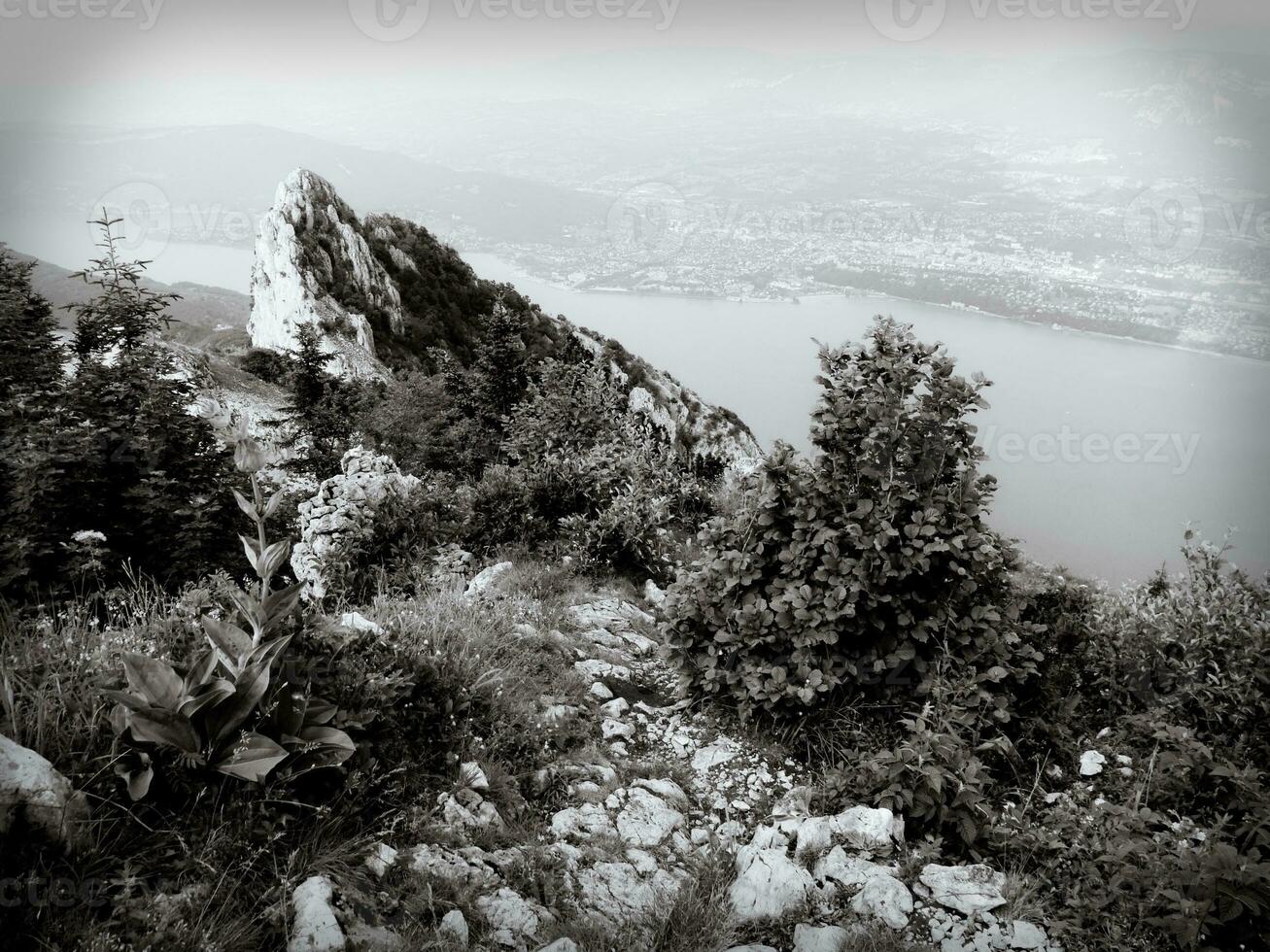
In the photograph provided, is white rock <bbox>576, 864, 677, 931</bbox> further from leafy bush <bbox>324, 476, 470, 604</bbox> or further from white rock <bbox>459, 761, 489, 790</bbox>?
leafy bush <bbox>324, 476, 470, 604</bbox>

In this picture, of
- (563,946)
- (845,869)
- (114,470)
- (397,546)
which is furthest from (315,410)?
(845,869)

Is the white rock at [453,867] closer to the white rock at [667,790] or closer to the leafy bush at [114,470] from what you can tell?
the white rock at [667,790]

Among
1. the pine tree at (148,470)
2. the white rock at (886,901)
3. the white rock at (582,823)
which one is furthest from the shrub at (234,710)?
the pine tree at (148,470)

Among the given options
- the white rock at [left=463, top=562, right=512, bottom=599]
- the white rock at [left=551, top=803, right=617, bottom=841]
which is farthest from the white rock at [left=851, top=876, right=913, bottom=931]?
the white rock at [left=463, top=562, right=512, bottom=599]

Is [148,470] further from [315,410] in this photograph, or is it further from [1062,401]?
[1062,401]

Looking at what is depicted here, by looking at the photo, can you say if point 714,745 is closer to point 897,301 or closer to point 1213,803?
point 1213,803

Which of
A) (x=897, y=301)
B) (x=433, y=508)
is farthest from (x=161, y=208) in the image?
(x=433, y=508)
